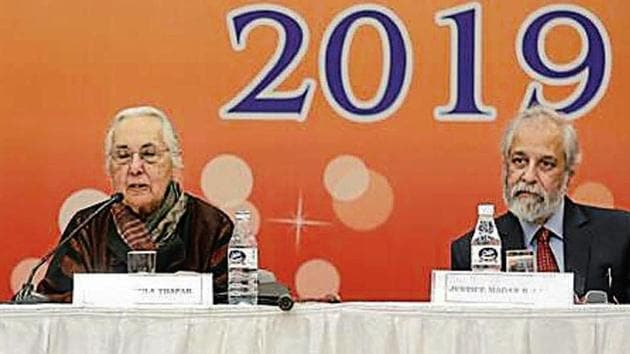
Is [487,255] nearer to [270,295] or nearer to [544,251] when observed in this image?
[270,295]

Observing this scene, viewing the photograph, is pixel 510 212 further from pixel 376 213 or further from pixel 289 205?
pixel 289 205

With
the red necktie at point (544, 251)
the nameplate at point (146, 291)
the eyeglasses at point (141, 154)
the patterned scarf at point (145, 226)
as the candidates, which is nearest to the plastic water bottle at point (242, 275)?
the nameplate at point (146, 291)

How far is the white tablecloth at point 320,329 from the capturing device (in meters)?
2.42

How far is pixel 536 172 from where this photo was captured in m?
3.51

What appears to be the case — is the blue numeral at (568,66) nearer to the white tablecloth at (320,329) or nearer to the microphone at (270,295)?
the microphone at (270,295)

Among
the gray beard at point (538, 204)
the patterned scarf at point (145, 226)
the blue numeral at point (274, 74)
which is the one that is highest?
the blue numeral at point (274, 74)

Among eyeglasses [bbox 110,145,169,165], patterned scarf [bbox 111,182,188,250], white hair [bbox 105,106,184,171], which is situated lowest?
patterned scarf [bbox 111,182,188,250]

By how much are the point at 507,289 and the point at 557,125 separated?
4.06 ft

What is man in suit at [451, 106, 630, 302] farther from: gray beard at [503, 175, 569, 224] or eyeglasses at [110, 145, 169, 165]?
eyeglasses at [110, 145, 169, 165]

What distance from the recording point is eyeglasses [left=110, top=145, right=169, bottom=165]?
3.53 meters

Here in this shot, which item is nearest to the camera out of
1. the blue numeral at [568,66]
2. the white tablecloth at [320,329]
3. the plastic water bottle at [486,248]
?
the white tablecloth at [320,329]

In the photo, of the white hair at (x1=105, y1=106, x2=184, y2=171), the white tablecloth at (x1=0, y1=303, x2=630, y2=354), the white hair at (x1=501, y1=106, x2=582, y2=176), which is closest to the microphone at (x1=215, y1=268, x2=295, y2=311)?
the white tablecloth at (x1=0, y1=303, x2=630, y2=354)

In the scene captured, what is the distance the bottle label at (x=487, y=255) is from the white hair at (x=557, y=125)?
858 mm

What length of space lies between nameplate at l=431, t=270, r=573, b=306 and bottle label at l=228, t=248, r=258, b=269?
17.3 inches
